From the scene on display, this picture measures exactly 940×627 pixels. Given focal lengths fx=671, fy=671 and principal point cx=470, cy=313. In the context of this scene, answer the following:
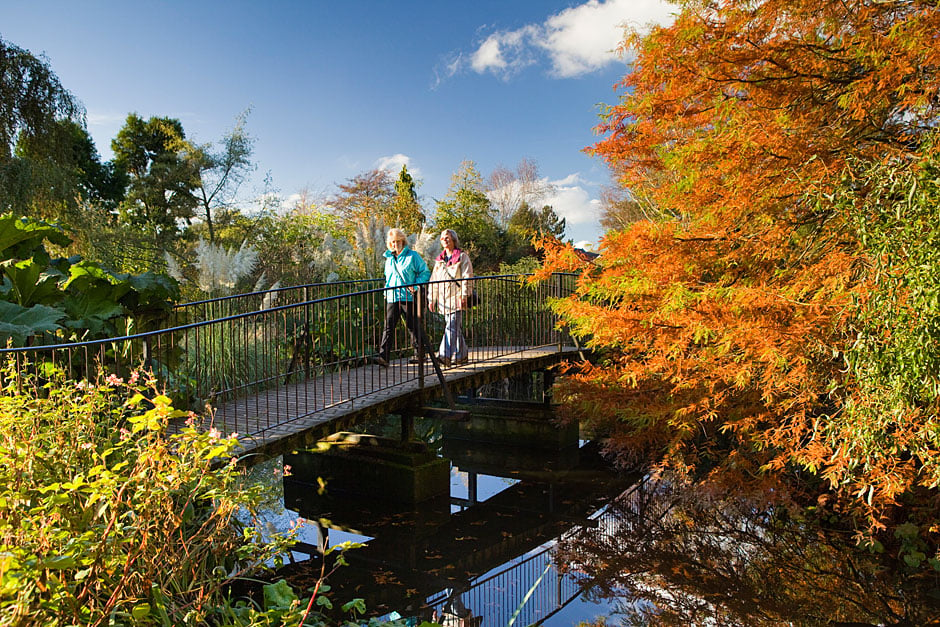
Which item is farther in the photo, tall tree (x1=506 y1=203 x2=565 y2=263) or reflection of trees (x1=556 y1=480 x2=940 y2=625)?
tall tree (x1=506 y1=203 x2=565 y2=263)

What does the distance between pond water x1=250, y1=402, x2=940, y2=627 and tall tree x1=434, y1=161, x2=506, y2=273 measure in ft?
51.3

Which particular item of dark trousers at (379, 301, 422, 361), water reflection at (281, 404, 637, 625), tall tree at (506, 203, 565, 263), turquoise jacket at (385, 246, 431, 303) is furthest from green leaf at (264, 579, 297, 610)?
tall tree at (506, 203, 565, 263)

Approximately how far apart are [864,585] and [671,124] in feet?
12.7

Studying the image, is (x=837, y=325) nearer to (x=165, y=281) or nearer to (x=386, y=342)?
(x=386, y=342)

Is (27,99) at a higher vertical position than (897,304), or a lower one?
higher

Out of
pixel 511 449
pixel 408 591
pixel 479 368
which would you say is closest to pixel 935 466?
pixel 408 591

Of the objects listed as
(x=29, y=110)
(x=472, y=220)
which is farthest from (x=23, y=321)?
(x=472, y=220)

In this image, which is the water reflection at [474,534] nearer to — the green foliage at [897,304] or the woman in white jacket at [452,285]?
the woman in white jacket at [452,285]

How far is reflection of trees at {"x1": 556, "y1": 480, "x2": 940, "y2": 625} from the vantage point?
14.8ft

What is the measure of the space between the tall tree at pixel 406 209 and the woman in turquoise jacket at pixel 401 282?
14115mm

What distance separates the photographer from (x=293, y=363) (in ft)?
23.0

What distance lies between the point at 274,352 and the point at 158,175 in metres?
22.3

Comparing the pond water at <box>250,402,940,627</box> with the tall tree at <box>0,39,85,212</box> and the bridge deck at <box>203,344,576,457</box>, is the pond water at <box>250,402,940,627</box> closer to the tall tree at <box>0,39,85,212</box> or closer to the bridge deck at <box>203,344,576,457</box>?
the bridge deck at <box>203,344,576,457</box>

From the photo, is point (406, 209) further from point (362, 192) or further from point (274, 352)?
point (274, 352)
